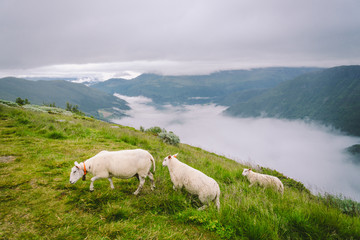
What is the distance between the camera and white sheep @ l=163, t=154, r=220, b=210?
16.9 feet

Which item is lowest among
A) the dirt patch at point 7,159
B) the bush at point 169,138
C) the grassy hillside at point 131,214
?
the bush at point 169,138

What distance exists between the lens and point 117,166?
5.60m

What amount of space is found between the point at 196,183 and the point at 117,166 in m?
2.68

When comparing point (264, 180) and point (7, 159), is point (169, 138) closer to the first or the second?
point (264, 180)

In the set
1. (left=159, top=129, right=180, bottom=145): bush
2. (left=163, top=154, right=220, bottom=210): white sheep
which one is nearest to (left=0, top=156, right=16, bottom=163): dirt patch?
(left=163, top=154, right=220, bottom=210): white sheep

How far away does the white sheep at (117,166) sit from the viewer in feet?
18.3

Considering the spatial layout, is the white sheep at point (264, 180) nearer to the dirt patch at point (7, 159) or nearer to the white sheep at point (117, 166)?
the white sheep at point (117, 166)

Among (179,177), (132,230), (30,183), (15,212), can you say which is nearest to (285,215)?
A: (179,177)

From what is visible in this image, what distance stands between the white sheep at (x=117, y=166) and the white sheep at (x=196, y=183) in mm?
941

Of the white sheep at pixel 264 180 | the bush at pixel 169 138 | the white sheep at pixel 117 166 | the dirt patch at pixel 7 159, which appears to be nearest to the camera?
the white sheep at pixel 117 166

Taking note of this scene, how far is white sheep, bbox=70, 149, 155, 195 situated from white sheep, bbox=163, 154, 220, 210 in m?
0.94

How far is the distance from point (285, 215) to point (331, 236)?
2.95 feet

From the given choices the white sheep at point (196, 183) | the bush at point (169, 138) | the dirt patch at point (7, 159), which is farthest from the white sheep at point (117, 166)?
the bush at point (169, 138)

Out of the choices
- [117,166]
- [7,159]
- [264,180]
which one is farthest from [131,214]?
[264,180]
